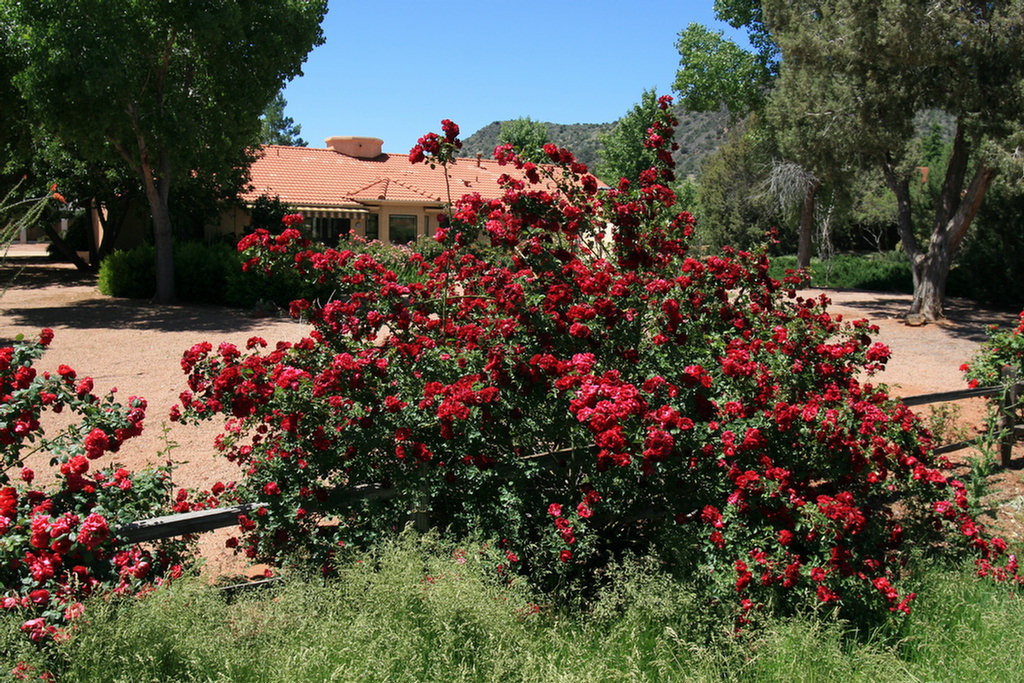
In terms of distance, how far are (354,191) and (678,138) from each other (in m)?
77.0

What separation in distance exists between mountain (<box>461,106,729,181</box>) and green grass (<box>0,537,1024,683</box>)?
8141 cm

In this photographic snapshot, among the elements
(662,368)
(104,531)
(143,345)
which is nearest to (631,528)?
(662,368)

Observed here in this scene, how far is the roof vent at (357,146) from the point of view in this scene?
110ft

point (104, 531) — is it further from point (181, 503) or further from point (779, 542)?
point (779, 542)

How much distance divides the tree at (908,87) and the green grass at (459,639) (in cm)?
1303

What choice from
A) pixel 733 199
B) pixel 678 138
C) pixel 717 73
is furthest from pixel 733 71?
pixel 678 138

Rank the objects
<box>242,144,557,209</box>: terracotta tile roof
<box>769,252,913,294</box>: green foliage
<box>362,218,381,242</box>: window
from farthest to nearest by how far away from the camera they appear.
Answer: <box>362,218,381,242</box>: window
<box>242,144,557,209</box>: terracotta tile roof
<box>769,252,913,294</box>: green foliage

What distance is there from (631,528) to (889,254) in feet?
94.2

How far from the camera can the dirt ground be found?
6.36m

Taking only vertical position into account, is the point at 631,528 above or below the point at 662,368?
below

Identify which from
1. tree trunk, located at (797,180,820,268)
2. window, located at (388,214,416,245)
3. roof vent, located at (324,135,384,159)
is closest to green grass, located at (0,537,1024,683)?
tree trunk, located at (797,180,820,268)

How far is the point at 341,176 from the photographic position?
100 feet

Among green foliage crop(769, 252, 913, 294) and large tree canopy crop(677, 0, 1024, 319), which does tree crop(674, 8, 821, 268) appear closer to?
green foliage crop(769, 252, 913, 294)

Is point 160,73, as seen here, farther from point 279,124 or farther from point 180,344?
point 279,124
